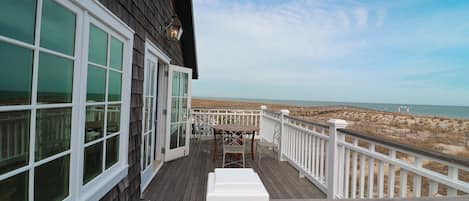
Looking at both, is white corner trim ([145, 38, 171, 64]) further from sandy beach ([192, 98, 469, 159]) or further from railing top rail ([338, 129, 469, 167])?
sandy beach ([192, 98, 469, 159])

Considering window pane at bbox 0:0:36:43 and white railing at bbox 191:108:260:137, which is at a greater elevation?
window pane at bbox 0:0:36:43

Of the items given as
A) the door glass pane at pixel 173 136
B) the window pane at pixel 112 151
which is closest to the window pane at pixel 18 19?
the window pane at pixel 112 151

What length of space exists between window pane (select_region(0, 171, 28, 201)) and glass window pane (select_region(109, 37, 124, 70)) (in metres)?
1.24

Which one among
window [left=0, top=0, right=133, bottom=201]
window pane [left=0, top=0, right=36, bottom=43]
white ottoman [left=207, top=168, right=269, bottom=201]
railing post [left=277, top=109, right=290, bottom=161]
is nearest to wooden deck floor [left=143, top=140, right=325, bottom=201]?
railing post [left=277, top=109, right=290, bottom=161]

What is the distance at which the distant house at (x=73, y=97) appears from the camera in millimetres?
1078

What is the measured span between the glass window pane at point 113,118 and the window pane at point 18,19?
A: 1.10 metres

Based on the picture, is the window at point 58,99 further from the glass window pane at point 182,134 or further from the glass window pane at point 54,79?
the glass window pane at point 182,134

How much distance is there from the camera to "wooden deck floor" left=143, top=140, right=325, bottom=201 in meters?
3.26

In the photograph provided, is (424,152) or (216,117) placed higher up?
(424,152)

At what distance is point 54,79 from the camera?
1.37m

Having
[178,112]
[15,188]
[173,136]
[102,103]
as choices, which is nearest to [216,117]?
[178,112]

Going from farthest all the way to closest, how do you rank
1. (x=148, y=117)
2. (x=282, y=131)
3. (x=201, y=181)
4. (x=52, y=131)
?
(x=282, y=131) → (x=201, y=181) → (x=148, y=117) → (x=52, y=131)

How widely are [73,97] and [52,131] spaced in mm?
275

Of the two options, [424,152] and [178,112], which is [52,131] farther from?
[178,112]
